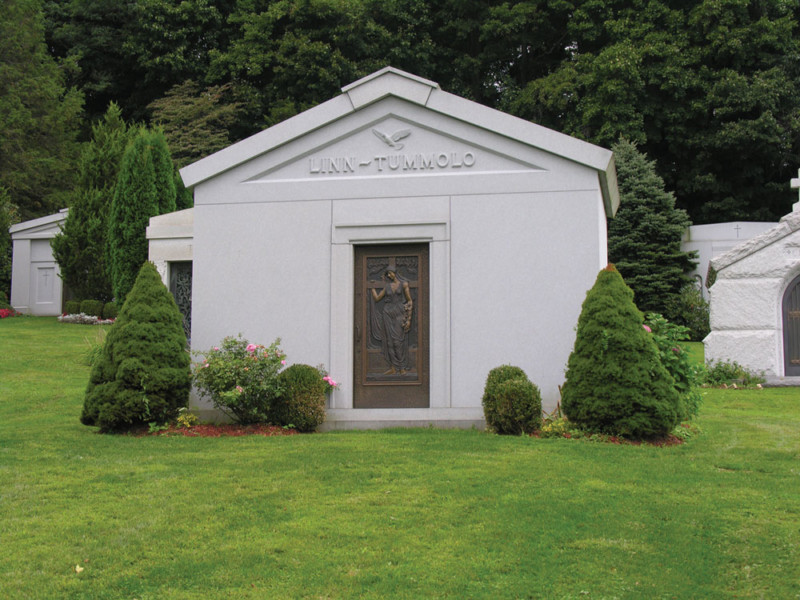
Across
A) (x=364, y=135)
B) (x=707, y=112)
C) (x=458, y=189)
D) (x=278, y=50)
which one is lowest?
(x=458, y=189)

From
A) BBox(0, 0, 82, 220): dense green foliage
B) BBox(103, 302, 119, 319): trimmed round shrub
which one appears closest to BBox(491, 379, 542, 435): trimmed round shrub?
BBox(103, 302, 119, 319): trimmed round shrub

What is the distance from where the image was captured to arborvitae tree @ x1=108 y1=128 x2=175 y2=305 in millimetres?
22375

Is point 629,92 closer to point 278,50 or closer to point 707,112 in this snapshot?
point 707,112

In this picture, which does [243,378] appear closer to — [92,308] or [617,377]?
[617,377]

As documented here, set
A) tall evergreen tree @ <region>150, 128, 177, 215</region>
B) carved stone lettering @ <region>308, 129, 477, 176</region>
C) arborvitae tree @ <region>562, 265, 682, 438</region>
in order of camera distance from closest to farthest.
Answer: arborvitae tree @ <region>562, 265, 682, 438</region>, carved stone lettering @ <region>308, 129, 477, 176</region>, tall evergreen tree @ <region>150, 128, 177, 215</region>

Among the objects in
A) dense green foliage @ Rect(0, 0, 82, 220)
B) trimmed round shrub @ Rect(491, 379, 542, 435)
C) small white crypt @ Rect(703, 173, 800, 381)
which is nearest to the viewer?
trimmed round shrub @ Rect(491, 379, 542, 435)

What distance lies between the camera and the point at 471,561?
572 centimetres

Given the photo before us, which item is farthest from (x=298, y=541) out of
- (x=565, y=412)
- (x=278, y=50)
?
(x=278, y=50)

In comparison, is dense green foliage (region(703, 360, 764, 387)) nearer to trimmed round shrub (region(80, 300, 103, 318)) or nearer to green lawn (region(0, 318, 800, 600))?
green lawn (region(0, 318, 800, 600))

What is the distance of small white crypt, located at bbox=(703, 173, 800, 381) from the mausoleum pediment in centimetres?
688

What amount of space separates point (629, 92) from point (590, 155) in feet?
64.4

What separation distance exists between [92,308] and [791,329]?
68.9ft

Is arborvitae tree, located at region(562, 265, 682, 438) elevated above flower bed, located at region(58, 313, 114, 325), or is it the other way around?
flower bed, located at region(58, 313, 114, 325)

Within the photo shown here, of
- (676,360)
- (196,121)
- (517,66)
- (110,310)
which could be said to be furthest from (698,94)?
(676,360)
